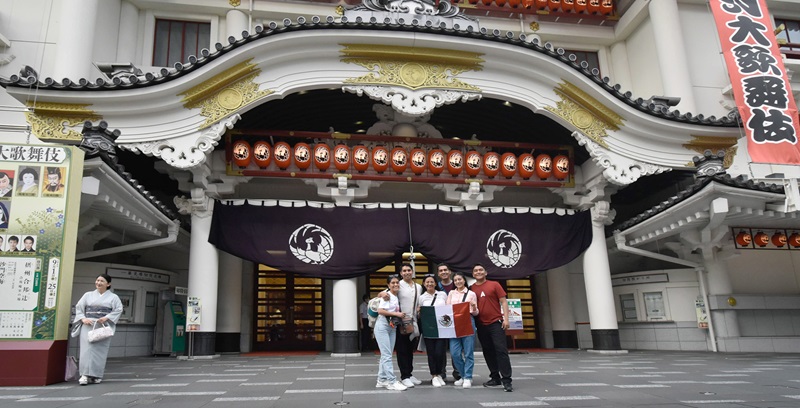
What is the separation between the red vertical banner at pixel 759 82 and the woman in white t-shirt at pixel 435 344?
9270 millimetres

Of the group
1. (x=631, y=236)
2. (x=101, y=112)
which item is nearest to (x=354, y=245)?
(x=101, y=112)

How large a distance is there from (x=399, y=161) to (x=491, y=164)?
7.89 feet

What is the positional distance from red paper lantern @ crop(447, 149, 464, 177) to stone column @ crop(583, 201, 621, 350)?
385 centimetres

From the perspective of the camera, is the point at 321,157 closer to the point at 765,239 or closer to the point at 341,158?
the point at 341,158

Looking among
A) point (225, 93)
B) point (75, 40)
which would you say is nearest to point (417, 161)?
point (225, 93)

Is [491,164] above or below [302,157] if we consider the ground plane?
below

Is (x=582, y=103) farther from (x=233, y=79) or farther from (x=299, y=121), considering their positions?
(x=233, y=79)

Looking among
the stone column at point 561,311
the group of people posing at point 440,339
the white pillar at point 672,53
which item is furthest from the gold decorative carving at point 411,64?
the white pillar at point 672,53

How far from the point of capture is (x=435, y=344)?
668cm

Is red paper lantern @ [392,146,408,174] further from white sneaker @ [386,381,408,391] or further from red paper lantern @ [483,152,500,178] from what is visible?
white sneaker @ [386,381,408,391]

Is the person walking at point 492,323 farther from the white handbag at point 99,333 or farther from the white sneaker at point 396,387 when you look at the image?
the white handbag at point 99,333

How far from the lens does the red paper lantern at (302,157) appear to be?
1215cm

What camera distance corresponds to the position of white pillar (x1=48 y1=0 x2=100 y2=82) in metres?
13.1

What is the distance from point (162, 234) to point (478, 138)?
8.77 meters
